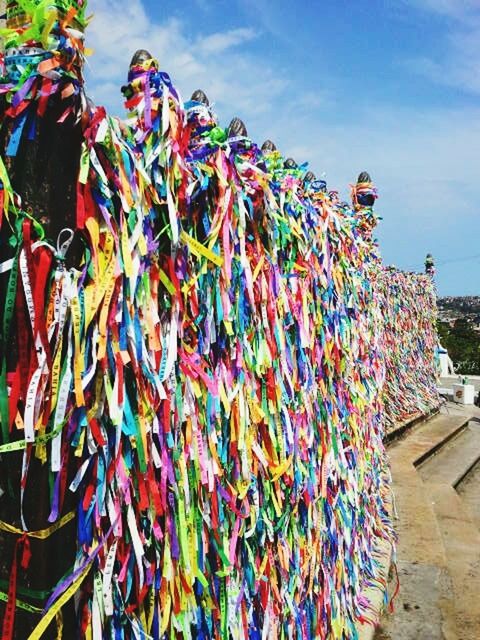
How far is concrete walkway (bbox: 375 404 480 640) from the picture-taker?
3.43m

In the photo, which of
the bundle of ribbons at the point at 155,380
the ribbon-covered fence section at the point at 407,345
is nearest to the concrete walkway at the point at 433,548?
the ribbon-covered fence section at the point at 407,345

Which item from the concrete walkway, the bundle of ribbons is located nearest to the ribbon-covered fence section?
the concrete walkway

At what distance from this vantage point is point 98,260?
4.00 feet

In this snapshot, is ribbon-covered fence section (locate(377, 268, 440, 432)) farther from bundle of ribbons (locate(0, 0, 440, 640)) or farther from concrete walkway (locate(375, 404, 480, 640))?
bundle of ribbons (locate(0, 0, 440, 640))

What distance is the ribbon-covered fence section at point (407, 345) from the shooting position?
26.6 feet

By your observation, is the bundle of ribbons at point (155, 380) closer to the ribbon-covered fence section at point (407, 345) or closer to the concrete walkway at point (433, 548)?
the concrete walkway at point (433, 548)

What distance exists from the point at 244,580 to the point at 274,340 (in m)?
0.83

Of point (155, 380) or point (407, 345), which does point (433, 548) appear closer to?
point (155, 380)

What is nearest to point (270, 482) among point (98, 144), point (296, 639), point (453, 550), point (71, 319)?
point (296, 639)

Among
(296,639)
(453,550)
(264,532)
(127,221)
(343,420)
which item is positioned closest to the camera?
(127,221)

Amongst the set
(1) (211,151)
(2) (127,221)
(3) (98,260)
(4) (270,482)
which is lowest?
(4) (270,482)

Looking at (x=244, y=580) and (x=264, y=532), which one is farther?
(x=264, y=532)

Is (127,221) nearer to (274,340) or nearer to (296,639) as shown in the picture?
(274,340)

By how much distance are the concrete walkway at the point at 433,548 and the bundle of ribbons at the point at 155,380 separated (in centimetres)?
136
